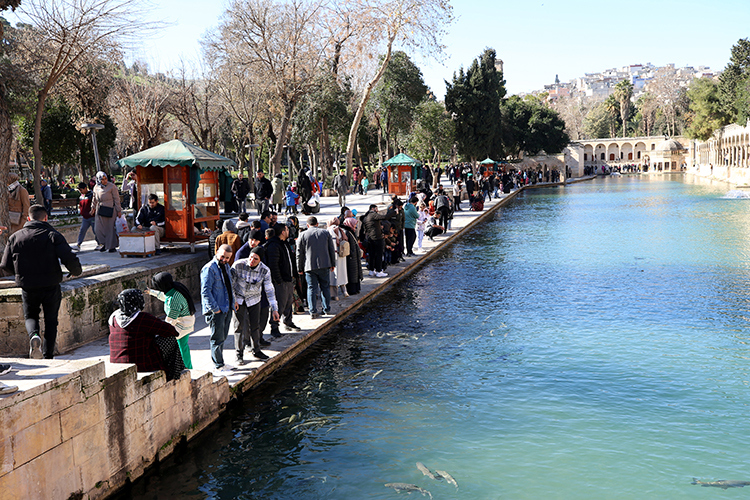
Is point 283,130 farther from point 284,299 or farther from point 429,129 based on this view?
point 429,129

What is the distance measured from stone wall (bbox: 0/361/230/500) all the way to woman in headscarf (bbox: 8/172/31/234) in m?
6.89

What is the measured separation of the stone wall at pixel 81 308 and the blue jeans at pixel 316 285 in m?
2.48

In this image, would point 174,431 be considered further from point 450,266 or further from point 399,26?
point 399,26

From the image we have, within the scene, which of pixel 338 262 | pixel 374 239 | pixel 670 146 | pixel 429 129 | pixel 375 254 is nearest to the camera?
pixel 338 262

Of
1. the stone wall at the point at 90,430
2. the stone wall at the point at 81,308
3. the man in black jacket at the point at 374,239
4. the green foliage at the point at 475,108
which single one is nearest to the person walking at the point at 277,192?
the man in black jacket at the point at 374,239

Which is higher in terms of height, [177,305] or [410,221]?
[410,221]

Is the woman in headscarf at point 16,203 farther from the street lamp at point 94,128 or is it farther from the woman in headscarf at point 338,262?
the woman in headscarf at point 338,262

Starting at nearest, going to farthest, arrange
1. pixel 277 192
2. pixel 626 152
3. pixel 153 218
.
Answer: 1. pixel 153 218
2. pixel 277 192
3. pixel 626 152

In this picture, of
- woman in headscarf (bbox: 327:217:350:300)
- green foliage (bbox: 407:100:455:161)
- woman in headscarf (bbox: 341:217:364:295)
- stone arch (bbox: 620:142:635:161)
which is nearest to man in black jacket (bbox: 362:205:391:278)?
woman in headscarf (bbox: 341:217:364:295)

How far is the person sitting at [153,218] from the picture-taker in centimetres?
1293

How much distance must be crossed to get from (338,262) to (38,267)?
572cm

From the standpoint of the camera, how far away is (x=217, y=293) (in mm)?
7547

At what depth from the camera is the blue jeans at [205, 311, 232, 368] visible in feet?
24.9

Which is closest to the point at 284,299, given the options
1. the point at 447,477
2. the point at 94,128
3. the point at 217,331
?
the point at 217,331
